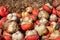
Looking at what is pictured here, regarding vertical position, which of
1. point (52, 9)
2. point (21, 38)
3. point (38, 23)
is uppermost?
point (52, 9)

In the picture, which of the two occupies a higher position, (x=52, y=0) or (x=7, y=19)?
(x=52, y=0)

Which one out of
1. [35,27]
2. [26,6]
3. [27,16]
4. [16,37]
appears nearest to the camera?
[16,37]

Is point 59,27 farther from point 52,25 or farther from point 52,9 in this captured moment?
point 52,9

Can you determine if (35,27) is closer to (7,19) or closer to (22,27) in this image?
(22,27)

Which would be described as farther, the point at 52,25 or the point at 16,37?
the point at 52,25

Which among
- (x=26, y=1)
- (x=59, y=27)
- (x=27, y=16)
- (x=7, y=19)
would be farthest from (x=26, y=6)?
(x=59, y=27)

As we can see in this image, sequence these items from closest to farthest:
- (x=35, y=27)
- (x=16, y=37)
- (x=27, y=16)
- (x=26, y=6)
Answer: (x=16, y=37) → (x=35, y=27) → (x=27, y=16) → (x=26, y=6)

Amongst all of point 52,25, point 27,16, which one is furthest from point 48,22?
point 27,16
